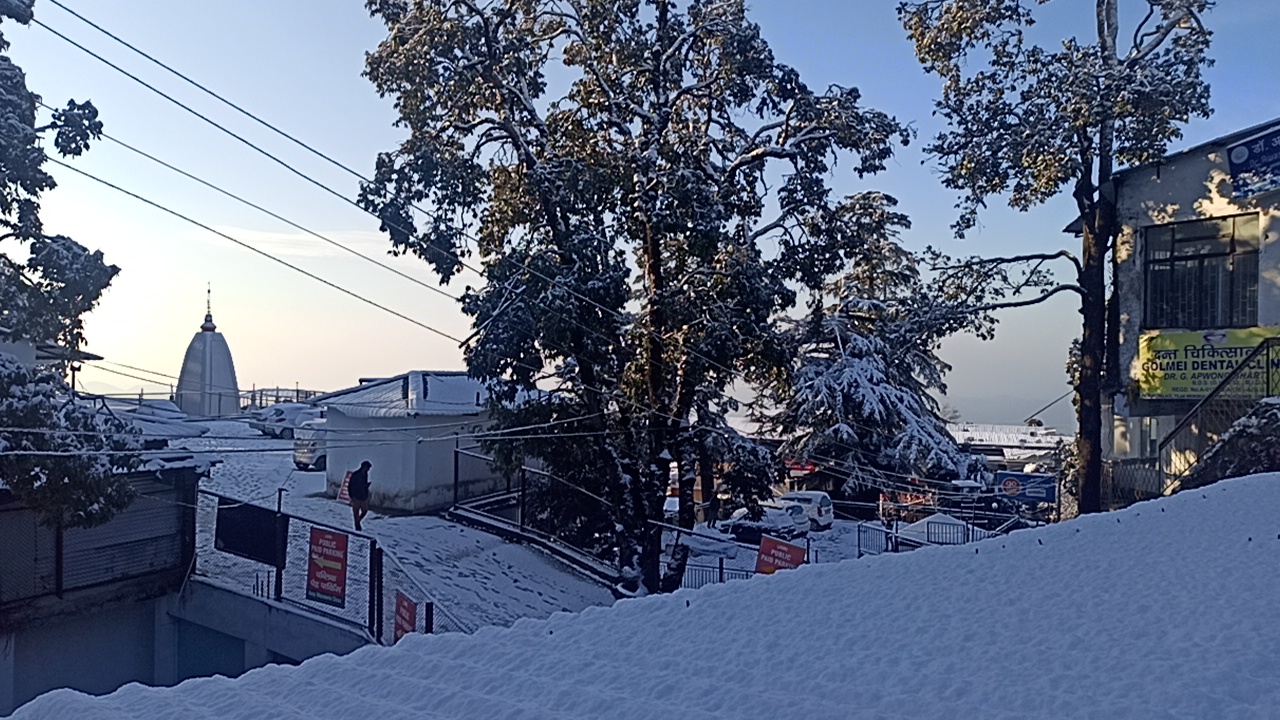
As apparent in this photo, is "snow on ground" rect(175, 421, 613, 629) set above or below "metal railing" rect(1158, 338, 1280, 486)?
below

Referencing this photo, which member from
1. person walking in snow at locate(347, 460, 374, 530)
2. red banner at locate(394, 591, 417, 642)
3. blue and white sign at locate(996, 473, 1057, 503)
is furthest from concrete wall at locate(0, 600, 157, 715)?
blue and white sign at locate(996, 473, 1057, 503)

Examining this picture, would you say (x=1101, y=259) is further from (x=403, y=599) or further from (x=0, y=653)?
(x=0, y=653)

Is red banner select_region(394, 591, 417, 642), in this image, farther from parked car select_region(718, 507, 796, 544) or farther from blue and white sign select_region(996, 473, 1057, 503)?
blue and white sign select_region(996, 473, 1057, 503)

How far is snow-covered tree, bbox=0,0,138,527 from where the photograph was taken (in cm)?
1173

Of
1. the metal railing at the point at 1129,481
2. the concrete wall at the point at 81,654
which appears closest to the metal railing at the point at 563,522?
the concrete wall at the point at 81,654

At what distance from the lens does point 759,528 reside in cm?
2614

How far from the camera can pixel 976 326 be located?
18422 millimetres

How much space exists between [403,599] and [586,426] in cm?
618

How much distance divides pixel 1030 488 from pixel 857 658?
29.2 meters

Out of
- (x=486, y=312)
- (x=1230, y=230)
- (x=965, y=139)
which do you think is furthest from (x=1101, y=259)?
(x=486, y=312)

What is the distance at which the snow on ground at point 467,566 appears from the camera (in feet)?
53.1

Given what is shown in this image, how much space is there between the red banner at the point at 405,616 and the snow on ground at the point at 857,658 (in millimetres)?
6832

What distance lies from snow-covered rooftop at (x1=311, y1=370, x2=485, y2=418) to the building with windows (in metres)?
15.5

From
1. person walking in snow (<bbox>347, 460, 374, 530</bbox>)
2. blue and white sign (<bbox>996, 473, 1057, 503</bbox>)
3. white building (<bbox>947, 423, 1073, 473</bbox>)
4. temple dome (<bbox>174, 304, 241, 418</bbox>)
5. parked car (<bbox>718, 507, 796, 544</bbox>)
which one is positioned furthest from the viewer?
white building (<bbox>947, 423, 1073, 473</bbox>)
